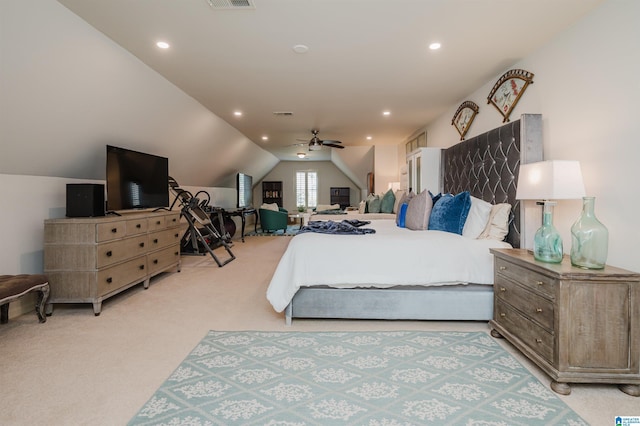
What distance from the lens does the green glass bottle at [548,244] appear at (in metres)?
2.04

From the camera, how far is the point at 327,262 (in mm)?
2654

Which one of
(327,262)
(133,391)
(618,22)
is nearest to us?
(133,391)

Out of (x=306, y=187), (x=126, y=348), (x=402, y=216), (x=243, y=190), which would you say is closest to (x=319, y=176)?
(x=306, y=187)

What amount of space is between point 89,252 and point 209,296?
1.19 meters

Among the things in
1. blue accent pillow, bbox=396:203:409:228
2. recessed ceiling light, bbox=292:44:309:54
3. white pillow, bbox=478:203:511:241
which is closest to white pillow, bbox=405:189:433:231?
blue accent pillow, bbox=396:203:409:228

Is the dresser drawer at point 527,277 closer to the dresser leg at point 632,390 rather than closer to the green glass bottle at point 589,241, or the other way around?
the green glass bottle at point 589,241

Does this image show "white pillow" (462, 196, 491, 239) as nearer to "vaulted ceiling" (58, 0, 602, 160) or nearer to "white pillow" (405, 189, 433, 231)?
"white pillow" (405, 189, 433, 231)

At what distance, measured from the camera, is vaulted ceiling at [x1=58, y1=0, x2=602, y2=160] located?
2391 millimetres

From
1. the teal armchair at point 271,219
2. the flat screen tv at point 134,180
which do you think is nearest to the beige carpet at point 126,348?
the flat screen tv at point 134,180

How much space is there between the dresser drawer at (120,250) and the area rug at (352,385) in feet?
4.66

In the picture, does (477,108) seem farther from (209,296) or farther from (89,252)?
(89,252)

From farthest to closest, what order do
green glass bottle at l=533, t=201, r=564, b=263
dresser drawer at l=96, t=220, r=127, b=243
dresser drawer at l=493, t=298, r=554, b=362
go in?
dresser drawer at l=96, t=220, r=127, b=243 < green glass bottle at l=533, t=201, r=564, b=263 < dresser drawer at l=493, t=298, r=554, b=362

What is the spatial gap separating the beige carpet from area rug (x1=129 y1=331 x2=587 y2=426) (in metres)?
0.14

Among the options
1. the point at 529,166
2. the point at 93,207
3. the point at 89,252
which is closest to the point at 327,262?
the point at 529,166
